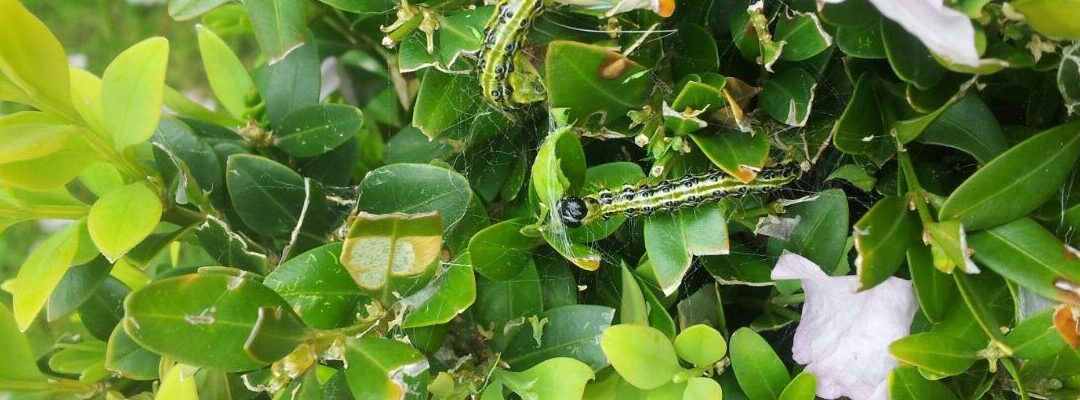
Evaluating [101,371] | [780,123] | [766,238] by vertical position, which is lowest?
[101,371]

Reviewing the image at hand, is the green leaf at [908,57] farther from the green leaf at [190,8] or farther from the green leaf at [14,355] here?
the green leaf at [14,355]

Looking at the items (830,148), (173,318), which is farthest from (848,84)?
(173,318)

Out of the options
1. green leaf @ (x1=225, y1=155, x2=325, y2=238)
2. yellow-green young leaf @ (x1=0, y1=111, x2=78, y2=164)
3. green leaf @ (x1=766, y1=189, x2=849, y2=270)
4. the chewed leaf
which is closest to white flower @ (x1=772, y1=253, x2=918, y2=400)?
green leaf @ (x1=766, y1=189, x2=849, y2=270)

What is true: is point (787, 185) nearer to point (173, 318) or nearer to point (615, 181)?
point (615, 181)

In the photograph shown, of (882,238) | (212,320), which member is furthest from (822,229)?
(212,320)

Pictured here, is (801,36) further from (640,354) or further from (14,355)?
(14,355)
